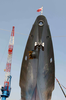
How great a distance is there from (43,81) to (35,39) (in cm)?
725

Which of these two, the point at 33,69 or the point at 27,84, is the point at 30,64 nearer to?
the point at 33,69

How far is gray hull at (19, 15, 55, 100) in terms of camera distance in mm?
17641

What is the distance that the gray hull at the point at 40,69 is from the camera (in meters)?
17.6

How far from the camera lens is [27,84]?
18953 mm

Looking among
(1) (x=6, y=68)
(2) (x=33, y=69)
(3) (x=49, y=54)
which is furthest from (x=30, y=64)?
(1) (x=6, y=68)

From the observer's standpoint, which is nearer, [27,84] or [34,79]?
[34,79]

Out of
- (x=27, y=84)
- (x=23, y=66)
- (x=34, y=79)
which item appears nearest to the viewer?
(x=34, y=79)

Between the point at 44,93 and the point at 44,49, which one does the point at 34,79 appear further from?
the point at 44,49

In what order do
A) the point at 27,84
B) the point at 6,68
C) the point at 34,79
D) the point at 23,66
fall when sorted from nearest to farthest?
the point at 34,79 < the point at 27,84 < the point at 23,66 < the point at 6,68

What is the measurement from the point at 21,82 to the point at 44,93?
473 cm

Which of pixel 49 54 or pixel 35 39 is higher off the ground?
pixel 35 39

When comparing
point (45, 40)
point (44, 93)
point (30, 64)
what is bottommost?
point (44, 93)

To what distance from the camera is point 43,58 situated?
1822 centimetres

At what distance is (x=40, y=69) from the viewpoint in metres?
17.9
